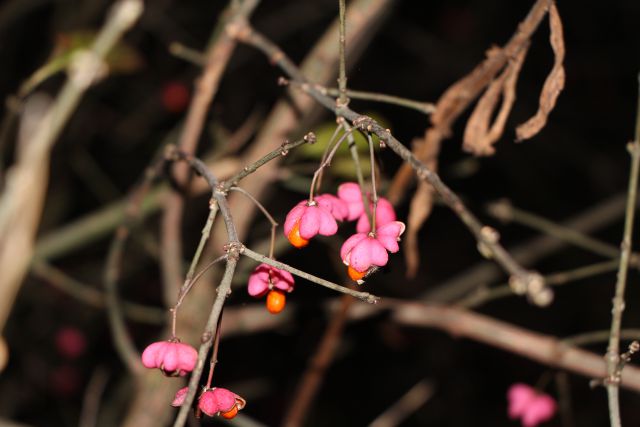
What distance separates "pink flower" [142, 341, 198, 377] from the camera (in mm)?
961

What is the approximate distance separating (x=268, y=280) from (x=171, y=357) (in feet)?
0.48

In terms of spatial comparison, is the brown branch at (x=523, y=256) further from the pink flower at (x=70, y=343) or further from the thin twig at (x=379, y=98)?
the pink flower at (x=70, y=343)

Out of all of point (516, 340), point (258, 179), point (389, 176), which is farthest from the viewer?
point (389, 176)

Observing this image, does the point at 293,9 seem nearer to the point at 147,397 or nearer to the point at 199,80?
the point at 199,80

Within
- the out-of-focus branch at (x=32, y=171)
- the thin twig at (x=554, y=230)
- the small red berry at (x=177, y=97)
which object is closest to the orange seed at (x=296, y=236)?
the out-of-focus branch at (x=32, y=171)

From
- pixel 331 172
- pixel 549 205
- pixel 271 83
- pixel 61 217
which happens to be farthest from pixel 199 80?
pixel 549 205

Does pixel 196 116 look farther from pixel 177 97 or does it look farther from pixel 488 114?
pixel 177 97

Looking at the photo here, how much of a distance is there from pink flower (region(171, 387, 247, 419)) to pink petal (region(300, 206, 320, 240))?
0.67 feet

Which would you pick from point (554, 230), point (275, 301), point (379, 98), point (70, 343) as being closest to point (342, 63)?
point (379, 98)

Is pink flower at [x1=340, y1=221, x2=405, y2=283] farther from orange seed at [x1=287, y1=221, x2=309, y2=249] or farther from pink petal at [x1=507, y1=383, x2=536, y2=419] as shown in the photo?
pink petal at [x1=507, y1=383, x2=536, y2=419]

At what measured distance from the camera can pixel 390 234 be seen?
1008mm

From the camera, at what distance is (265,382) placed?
309 centimetres

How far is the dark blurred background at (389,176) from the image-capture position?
3066mm

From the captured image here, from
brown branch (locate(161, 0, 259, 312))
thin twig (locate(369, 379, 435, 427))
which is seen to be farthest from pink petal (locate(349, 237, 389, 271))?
thin twig (locate(369, 379, 435, 427))
